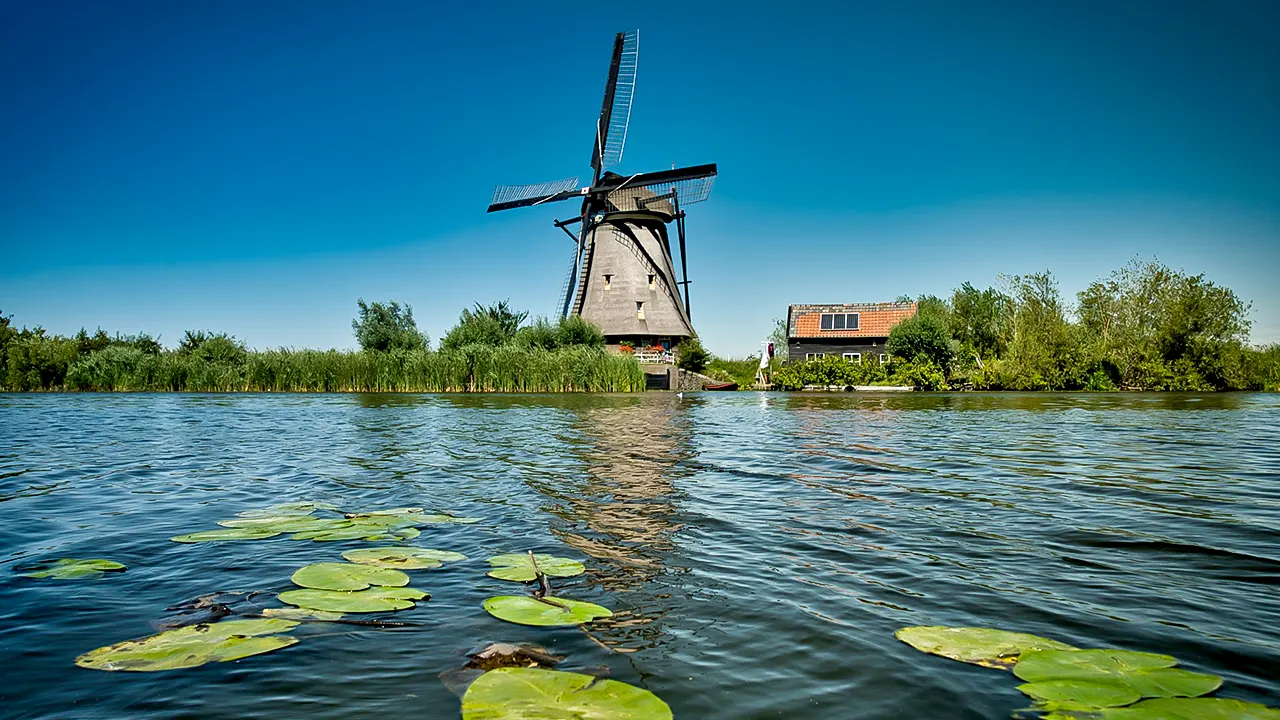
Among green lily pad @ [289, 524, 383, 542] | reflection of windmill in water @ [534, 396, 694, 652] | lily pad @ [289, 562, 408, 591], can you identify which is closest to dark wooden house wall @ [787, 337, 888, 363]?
reflection of windmill in water @ [534, 396, 694, 652]

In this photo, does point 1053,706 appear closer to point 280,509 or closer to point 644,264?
point 280,509

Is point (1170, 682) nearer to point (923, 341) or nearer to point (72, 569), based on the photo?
point (72, 569)

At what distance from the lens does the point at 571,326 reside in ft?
115

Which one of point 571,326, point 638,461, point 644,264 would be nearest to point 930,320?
point 644,264

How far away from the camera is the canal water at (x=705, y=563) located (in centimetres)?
247

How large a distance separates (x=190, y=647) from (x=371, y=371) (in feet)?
100

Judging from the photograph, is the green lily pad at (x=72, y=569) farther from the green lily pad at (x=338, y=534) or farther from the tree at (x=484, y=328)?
the tree at (x=484, y=328)

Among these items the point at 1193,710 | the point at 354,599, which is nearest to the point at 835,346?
the point at 354,599

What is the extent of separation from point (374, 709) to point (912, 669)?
183 centimetres

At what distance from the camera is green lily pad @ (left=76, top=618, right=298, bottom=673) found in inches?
99.6

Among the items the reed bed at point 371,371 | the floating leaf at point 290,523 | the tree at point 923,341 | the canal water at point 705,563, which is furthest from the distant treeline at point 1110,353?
the floating leaf at point 290,523

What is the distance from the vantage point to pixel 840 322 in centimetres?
4191

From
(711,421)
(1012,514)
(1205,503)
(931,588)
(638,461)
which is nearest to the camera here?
(931,588)

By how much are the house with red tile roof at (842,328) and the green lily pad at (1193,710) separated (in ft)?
128
